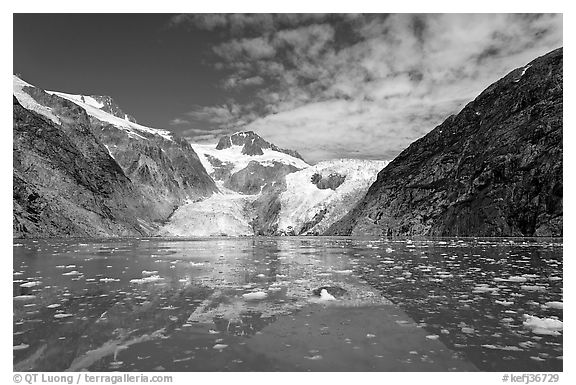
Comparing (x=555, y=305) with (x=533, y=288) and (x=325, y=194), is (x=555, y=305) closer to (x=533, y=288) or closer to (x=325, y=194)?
(x=533, y=288)

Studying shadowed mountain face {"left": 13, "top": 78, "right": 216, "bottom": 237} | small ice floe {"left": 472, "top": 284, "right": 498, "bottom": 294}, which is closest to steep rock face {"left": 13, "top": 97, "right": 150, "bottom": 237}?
shadowed mountain face {"left": 13, "top": 78, "right": 216, "bottom": 237}

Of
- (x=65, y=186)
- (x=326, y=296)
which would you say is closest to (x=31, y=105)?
(x=65, y=186)

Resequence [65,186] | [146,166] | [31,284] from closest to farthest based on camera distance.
Answer: [31,284], [65,186], [146,166]

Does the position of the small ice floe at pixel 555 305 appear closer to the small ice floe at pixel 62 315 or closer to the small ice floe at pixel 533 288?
the small ice floe at pixel 533 288

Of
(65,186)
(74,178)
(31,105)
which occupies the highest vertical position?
(31,105)

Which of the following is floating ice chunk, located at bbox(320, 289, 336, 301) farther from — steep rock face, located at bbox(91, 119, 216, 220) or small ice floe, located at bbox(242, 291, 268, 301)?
steep rock face, located at bbox(91, 119, 216, 220)

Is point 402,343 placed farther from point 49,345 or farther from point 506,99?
point 506,99

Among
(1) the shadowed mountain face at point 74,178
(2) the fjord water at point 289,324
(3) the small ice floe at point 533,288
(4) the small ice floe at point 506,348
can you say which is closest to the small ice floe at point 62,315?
(2) the fjord water at point 289,324
